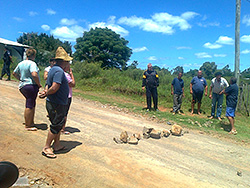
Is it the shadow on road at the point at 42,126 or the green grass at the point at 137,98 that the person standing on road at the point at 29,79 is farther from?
the green grass at the point at 137,98

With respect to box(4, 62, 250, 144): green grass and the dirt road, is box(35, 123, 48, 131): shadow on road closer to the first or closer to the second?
the dirt road

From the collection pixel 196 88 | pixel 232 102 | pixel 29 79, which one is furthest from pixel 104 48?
pixel 29 79

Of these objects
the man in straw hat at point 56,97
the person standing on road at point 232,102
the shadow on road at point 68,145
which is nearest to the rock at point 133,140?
the shadow on road at point 68,145

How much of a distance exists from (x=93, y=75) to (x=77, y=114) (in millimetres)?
10227

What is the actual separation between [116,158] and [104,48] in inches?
993

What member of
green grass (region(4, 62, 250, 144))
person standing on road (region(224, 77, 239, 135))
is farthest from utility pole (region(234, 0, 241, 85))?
person standing on road (region(224, 77, 239, 135))

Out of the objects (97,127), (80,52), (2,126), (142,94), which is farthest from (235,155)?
(80,52)

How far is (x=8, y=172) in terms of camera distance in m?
1.78

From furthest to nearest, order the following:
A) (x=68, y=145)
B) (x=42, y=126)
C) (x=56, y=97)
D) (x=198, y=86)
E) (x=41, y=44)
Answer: (x=41, y=44) < (x=198, y=86) < (x=42, y=126) < (x=68, y=145) < (x=56, y=97)

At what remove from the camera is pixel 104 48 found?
28.1 metres

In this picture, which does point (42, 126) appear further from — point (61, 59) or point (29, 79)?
point (61, 59)

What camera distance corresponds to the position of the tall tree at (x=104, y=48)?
90.0ft

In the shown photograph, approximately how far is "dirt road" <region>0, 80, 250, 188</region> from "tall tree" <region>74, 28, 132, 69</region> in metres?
21.9

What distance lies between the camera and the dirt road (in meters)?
3.37
